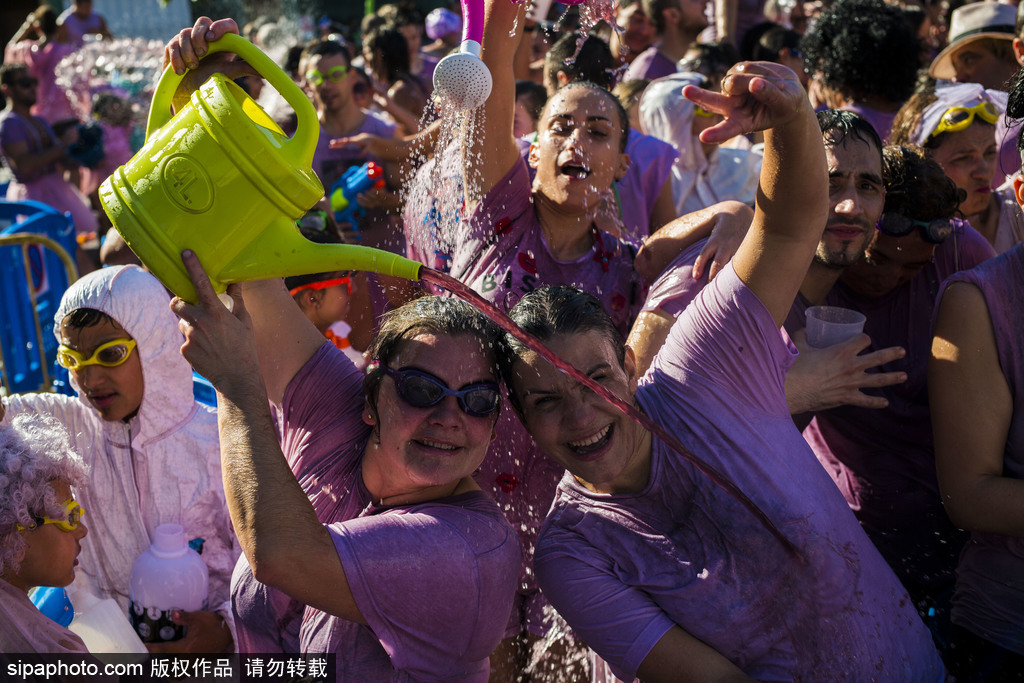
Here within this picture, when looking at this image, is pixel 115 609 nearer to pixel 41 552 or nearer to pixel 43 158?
pixel 41 552

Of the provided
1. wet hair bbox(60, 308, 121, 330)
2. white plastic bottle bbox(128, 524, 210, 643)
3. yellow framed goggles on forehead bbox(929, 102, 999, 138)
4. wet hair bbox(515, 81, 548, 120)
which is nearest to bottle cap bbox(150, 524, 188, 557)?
white plastic bottle bbox(128, 524, 210, 643)

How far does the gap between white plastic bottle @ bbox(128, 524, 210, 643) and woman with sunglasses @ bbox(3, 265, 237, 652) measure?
0.22 m

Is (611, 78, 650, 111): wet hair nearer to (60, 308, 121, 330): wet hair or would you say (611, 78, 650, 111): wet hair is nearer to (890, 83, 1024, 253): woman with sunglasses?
(890, 83, 1024, 253): woman with sunglasses

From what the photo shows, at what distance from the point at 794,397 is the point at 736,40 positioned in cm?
599

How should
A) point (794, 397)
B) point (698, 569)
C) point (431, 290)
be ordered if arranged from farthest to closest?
point (431, 290)
point (794, 397)
point (698, 569)

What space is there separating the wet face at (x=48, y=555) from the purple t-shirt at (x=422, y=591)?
2.52 feet

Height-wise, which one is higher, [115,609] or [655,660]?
[655,660]

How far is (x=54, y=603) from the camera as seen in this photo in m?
2.62

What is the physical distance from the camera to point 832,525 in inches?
79.0

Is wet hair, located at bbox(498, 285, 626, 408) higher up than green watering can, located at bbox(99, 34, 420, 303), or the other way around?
green watering can, located at bbox(99, 34, 420, 303)

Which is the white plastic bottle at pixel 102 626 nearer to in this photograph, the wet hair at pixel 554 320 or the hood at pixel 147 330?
the hood at pixel 147 330

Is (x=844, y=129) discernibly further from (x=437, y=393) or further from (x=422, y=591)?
(x=422, y=591)

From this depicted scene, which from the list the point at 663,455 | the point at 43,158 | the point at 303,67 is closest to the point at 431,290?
A: the point at 663,455

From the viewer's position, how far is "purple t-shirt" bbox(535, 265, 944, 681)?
76.4 inches
